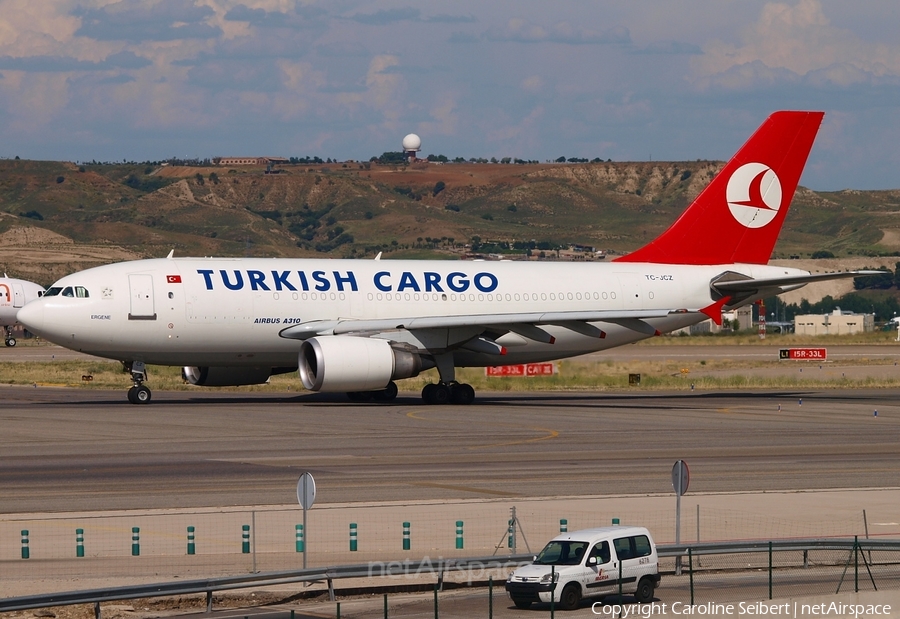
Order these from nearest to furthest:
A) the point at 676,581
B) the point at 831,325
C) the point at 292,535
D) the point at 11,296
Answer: the point at 676,581 → the point at 292,535 → the point at 11,296 → the point at 831,325

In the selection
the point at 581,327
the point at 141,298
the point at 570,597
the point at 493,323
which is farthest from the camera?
the point at 581,327

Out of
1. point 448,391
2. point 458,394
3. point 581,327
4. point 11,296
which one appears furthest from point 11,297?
point 581,327

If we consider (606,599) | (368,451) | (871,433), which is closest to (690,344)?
(871,433)

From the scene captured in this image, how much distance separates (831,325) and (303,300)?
89475 millimetres

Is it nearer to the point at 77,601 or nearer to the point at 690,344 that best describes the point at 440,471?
the point at 77,601

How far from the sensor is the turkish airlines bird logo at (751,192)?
5559 cm

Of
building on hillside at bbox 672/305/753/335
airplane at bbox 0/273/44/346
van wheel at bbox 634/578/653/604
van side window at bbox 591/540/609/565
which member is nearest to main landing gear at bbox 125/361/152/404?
van side window at bbox 591/540/609/565

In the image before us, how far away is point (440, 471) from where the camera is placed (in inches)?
1299

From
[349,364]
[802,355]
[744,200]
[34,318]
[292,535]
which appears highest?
[744,200]

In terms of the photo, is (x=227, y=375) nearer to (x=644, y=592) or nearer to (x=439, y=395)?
(x=439, y=395)

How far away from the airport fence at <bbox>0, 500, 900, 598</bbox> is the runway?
5.73ft

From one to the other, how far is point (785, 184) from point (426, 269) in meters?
15.7

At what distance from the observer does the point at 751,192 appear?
55.7m

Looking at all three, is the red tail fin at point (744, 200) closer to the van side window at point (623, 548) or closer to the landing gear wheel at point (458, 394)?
the landing gear wheel at point (458, 394)
